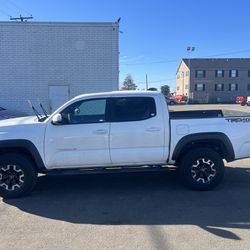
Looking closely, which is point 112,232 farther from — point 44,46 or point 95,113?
point 44,46

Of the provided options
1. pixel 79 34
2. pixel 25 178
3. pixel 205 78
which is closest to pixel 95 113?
pixel 25 178

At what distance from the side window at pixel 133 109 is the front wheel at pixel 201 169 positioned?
1.11 meters

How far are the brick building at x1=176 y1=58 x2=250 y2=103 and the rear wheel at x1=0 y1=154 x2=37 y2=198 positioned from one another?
6329 centimetres

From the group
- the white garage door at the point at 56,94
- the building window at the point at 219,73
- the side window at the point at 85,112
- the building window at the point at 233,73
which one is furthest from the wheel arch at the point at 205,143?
the building window at the point at 233,73

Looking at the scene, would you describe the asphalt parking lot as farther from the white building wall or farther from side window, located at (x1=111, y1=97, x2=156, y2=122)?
A: the white building wall

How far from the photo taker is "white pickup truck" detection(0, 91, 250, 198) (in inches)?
240

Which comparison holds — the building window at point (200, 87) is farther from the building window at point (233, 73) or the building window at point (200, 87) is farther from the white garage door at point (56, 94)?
the white garage door at point (56, 94)

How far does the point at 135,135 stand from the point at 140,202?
→ 121cm

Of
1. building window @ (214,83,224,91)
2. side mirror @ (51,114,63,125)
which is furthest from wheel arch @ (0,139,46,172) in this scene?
building window @ (214,83,224,91)

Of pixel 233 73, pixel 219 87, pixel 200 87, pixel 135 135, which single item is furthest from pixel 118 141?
pixel 233 73

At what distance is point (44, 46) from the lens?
52.3 feet

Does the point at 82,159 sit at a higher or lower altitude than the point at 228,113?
lower

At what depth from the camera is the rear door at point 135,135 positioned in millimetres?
6203

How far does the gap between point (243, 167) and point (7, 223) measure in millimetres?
5773
